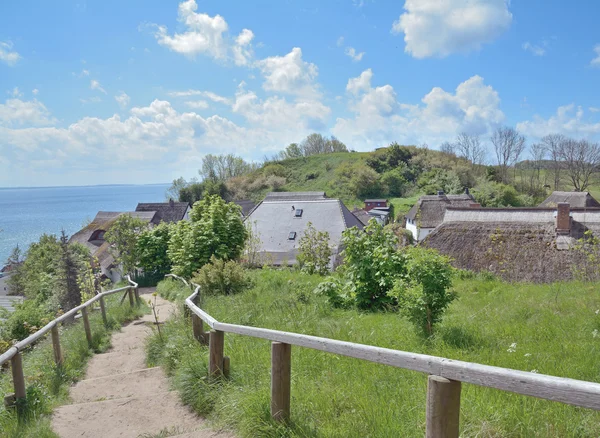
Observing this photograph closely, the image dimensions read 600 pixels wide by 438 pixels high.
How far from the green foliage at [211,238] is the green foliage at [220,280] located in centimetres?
224

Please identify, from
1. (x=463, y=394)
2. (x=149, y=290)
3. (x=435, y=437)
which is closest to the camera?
(x=435, y=437)

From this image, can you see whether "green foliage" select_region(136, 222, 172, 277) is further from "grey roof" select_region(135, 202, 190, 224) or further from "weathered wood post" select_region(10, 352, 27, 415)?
"grey roof" select_region(135, 202, 190, 224)

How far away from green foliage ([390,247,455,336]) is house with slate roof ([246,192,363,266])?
18.7 metres

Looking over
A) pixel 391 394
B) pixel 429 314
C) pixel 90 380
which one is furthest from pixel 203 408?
pixel 429 314

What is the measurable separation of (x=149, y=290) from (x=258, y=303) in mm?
13052

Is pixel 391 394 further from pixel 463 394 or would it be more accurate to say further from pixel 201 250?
pixel 201 250

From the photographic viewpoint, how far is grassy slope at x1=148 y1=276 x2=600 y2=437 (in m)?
3.22

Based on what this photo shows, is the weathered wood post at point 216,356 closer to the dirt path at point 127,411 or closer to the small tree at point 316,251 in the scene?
the dirt path at point 127,411

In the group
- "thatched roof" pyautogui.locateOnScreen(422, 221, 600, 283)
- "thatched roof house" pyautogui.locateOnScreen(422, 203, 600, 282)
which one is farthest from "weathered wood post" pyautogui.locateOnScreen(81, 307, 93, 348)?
"thatched roof house" pyautogui.locateOnScreen(422, 203, 600, 282)

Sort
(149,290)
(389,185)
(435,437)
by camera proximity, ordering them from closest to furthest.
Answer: (435,437)
(149,290)
(389,185)

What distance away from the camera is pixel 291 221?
94.1 ft

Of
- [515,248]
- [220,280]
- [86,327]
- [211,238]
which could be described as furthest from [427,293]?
[515,248]

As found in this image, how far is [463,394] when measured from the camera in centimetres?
359

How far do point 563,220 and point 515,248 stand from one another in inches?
107
